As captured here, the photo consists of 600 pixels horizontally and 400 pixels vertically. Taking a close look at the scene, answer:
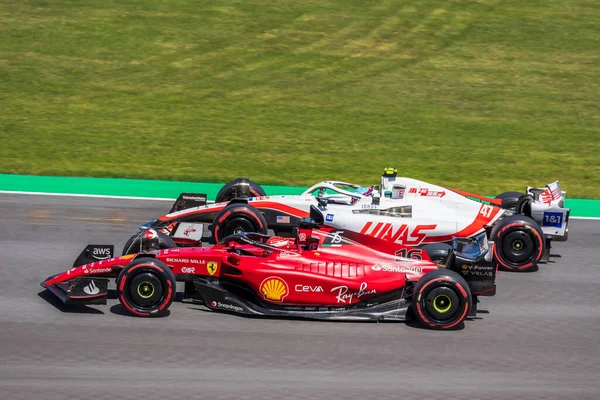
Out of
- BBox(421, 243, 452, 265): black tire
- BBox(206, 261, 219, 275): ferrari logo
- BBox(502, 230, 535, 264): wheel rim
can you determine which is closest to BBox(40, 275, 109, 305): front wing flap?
BBox(206, 261, 219, 275): ferrari logo

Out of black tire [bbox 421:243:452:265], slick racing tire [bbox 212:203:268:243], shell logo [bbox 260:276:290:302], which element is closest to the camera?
shell logo [bbox 260:276:290:302]

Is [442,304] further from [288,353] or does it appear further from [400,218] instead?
[400,218]

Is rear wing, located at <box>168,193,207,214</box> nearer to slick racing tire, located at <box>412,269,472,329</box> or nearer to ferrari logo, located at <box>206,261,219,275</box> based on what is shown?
ferrari logo, located at <box>206,261,219,275</box>

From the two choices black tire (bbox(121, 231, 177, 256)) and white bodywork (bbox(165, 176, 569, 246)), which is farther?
white bodywork (bbox(165, 176, 569, 246))

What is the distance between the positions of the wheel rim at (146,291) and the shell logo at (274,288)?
1144 millimetres

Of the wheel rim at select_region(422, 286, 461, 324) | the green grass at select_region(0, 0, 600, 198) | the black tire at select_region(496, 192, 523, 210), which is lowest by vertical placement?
the wheel rim at select_region(422, 286, 461, 324)

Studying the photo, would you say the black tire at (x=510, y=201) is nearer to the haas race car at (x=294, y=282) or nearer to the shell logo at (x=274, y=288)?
the haas race car at (x=294, y=282)

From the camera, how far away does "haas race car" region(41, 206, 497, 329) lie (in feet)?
33.4

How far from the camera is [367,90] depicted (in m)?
27.5

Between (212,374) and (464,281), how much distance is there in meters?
3.15

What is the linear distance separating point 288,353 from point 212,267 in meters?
1.57

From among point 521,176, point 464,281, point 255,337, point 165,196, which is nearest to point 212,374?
point 255,337

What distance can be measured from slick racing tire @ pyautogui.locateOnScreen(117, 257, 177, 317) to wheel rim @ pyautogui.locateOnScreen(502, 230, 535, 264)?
210 inches

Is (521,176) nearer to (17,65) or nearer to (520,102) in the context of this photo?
(520,102)
